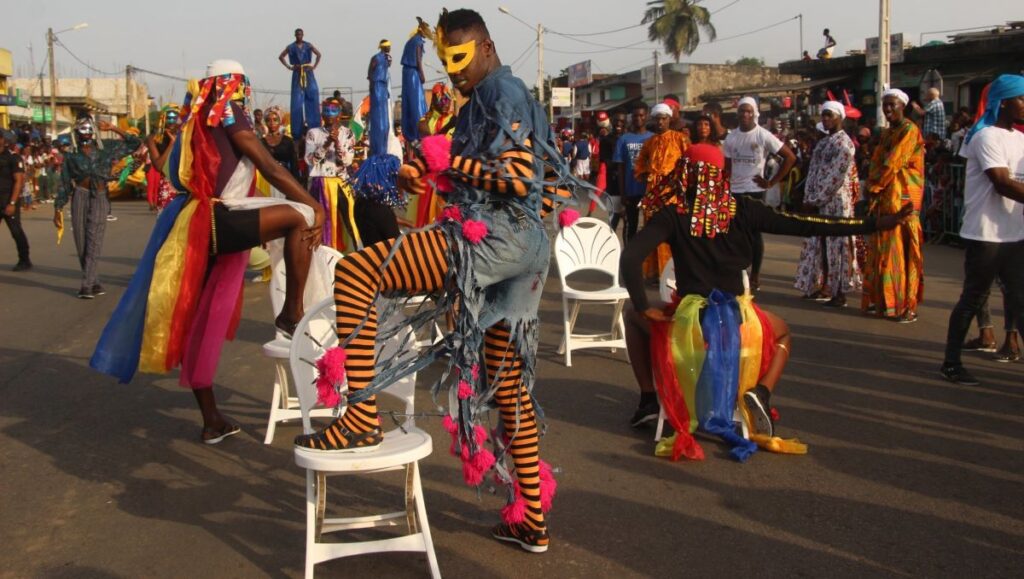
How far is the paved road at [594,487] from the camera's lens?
393cm

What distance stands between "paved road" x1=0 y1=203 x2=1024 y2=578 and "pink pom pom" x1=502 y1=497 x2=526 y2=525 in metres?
0.15

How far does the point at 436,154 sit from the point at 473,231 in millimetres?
297

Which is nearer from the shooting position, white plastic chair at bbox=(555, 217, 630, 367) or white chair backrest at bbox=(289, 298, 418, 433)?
white chair backrest at bbox=(289, 298, 418, 433)

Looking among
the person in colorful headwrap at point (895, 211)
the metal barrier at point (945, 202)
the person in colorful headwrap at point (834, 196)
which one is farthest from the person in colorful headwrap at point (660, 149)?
the metal barrier at point (945, 202)

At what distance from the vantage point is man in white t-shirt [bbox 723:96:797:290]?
1014 centimetres

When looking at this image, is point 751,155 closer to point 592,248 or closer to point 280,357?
point 592,248

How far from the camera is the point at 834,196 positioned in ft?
31.5

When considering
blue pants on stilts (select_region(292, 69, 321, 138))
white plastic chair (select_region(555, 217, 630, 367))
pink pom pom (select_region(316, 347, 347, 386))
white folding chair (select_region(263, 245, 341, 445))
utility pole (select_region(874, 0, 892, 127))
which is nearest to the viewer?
pink pom pom (select_region(316, 347, 347, 386))

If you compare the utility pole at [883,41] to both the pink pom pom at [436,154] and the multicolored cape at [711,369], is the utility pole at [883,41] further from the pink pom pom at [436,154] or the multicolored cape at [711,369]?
the pink pom pom at [436,154]

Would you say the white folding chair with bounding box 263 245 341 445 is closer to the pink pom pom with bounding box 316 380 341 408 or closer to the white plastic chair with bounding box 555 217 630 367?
the pink pom pom with bounding box 316 380 341 408

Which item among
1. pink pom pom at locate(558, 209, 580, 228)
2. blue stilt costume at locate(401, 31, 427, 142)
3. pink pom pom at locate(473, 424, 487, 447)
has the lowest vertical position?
pink pom pom at locate(473, 424, 487, 447)

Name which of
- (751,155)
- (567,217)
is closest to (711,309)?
(567,217)

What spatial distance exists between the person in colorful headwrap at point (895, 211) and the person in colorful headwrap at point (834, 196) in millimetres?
473

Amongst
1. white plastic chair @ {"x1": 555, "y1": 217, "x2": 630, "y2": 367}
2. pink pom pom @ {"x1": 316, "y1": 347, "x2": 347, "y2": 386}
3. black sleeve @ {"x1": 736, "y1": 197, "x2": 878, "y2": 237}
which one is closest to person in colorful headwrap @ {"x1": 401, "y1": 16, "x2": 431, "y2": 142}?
white plastic chair @ {"x1": 555, "y1": 217, "x2": 630, "y2": 367}
